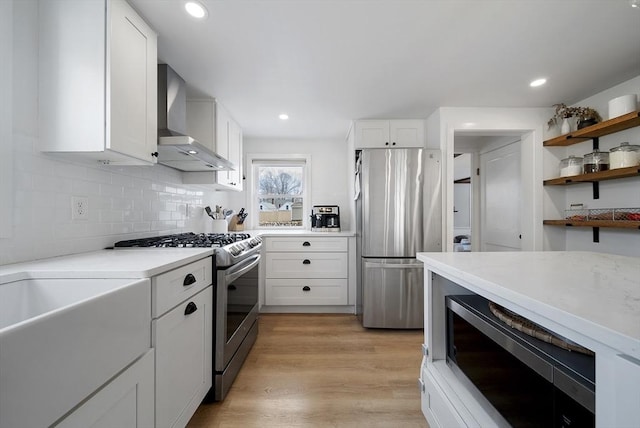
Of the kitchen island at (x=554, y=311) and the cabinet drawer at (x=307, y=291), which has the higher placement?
the kitchen island at (x=554, y=311)

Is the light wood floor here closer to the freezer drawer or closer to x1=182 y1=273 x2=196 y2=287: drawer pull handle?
the freezer drawer

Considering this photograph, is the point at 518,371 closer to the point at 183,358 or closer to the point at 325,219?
the point at 183,358

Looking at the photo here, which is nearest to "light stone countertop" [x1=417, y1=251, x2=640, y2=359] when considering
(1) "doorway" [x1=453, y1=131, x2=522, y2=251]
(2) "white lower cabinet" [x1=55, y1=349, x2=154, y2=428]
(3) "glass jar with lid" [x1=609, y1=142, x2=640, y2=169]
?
(2) "white lower cabinet" [x1=55, y1=349, x2=154, y2=428]

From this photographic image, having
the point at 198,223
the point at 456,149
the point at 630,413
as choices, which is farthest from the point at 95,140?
the point at 456,149

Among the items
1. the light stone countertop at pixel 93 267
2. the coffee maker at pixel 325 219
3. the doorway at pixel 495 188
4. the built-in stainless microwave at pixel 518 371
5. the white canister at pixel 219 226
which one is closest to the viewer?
the built-in stainless microwave at pixel 518 371

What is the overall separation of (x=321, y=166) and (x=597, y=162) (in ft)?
9.47

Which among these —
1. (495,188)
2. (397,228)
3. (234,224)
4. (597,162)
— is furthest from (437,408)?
(495,188)

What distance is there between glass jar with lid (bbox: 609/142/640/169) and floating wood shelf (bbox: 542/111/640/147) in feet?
0.58

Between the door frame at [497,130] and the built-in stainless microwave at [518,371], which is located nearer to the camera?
the built-in stainless microwave at [518,371]

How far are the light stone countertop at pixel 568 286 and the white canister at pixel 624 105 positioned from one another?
Result: 66.3 inches

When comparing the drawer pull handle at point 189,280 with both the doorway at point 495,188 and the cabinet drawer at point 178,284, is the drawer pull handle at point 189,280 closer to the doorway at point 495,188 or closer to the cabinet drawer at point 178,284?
the cabinet drawer at point 178,284

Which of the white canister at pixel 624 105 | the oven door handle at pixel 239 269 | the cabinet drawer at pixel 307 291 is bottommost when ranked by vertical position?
the cabinet drawer at pixel 307 291

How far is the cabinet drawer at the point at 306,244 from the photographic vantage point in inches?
121

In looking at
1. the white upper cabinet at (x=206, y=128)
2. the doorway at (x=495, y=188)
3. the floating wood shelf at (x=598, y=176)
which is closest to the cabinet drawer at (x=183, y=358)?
the white upper cabinet at (x=206, y=128)
